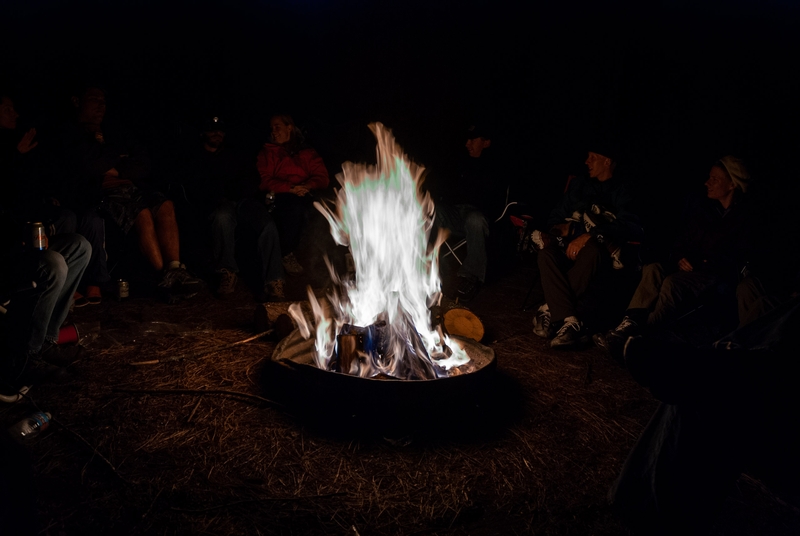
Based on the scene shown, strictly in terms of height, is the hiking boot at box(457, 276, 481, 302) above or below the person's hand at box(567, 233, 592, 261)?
below

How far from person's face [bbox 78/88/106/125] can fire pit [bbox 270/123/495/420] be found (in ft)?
8.49

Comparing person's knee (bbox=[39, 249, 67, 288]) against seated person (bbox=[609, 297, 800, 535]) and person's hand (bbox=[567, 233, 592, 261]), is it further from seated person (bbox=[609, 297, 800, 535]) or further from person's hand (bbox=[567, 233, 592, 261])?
person's hand (bbox=[567, 233, 592, 261])

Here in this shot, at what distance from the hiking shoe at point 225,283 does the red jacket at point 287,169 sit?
1046mm

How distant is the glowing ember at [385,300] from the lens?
3209 mm

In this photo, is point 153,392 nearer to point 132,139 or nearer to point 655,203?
point 132,139

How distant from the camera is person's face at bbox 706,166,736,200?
4480 mm

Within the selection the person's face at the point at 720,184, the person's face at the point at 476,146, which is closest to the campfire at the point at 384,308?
the person's face at the point at 476,146

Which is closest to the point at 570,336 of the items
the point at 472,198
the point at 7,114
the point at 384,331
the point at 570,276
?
the point at 570,276


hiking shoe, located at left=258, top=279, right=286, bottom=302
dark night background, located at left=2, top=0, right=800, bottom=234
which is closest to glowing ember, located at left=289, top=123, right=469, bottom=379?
hiking shoe, located at left=258, top=279, right=286, bottom=302

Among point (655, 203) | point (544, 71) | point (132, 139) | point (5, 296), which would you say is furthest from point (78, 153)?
point (655, 203)

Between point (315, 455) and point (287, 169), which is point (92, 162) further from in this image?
point (315, 455)

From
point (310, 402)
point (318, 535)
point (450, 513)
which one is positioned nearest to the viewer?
point (318, 535)

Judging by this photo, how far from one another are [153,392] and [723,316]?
4.45 m

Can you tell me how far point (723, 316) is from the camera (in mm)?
4410
